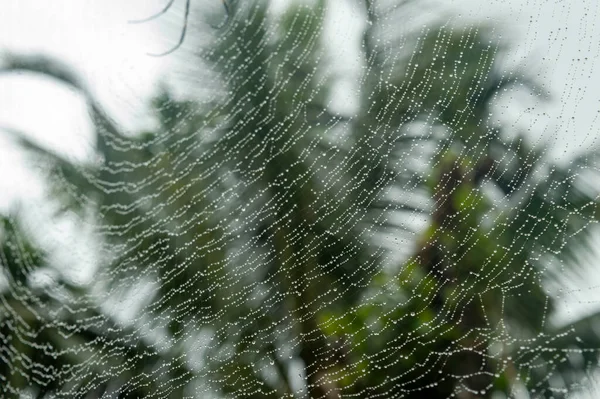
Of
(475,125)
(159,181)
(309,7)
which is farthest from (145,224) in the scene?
(475,125)

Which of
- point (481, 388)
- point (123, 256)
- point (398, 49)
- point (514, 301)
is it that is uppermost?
point (398, 49)

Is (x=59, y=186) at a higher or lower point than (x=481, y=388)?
higher

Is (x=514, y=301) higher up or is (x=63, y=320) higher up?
(x=63, y=320)

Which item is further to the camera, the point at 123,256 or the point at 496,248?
the point at 123,256

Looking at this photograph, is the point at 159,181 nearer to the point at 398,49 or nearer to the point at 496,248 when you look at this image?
the point at 398,49

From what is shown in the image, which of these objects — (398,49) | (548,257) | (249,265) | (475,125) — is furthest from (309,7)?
(548,257)

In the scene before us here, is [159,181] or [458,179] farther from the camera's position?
[159,181]

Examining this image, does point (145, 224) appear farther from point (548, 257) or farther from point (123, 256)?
point (548, 257)

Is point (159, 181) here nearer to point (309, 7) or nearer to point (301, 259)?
point (301, 259)

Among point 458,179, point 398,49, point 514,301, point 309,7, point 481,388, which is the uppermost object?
point 309,7
